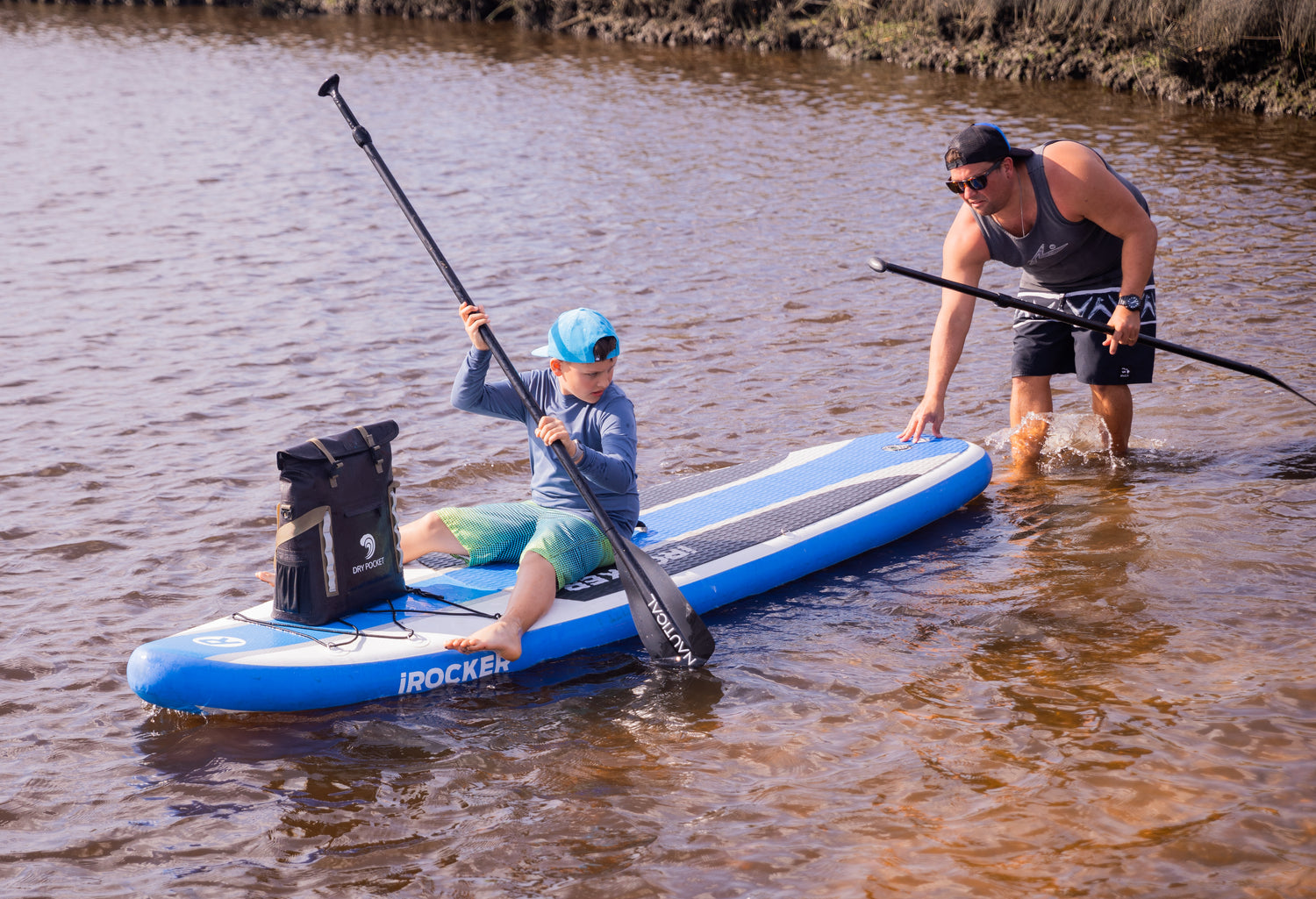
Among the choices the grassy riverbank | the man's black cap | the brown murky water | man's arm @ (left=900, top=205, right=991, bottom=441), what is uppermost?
the grassy riverbank

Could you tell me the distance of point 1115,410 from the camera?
592 centimetres

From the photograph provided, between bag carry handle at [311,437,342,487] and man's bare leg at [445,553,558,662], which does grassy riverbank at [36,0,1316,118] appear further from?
bag carry handle at [311,437,342,487]

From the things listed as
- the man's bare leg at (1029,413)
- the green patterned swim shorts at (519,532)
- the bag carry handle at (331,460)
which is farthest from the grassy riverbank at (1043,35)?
the bag carry handle at (331,460)

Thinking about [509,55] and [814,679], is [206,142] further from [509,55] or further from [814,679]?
[814,679]

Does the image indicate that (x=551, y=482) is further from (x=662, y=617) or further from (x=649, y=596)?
(x=662, y=617)

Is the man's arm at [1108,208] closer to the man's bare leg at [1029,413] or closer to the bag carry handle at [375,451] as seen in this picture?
the man's bare leg at [1029,413]

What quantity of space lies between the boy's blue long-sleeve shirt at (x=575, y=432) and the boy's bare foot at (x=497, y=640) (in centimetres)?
63

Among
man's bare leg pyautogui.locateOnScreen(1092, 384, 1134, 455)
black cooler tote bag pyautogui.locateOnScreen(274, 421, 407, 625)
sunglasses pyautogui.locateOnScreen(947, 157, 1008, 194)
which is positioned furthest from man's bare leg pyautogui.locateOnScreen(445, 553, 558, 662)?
man's bare leg pyautogui.locateOnScreen(1092, 384, 1134, 455)

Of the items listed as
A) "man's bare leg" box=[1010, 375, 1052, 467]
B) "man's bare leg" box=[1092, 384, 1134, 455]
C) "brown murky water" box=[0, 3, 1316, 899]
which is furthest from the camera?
"man's bare leg" box=[1010, 375, 1052, 467]

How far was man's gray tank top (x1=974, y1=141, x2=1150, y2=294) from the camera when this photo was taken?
5.20m

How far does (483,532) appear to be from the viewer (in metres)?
4.90

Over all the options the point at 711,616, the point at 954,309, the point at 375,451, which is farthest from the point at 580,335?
the point at 954,309

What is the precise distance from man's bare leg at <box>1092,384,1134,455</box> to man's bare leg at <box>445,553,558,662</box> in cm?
291

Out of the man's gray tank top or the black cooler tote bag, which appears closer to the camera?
the black cooler tote bag
